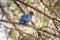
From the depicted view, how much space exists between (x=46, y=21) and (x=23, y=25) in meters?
0.26

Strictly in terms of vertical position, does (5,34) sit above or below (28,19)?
below

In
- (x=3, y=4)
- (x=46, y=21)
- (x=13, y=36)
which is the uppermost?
(x=3, y=4)

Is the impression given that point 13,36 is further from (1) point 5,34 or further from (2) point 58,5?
(2) point 58,5

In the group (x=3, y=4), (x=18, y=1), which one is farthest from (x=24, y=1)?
(x=3, y=4)

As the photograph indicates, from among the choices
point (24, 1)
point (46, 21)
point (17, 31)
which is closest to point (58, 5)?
point (46, 21)

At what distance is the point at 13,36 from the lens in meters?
2.06

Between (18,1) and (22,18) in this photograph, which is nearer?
(22,18)

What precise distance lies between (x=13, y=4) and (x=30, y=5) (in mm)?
189

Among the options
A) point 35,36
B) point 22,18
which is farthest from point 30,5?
point 35,36

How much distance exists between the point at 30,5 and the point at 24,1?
0.08 metres

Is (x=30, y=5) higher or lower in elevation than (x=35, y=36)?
higher

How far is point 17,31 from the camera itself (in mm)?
2086

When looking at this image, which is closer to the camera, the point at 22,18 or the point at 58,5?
the point at 22,18

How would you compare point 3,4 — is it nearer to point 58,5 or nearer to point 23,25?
point 23,25
